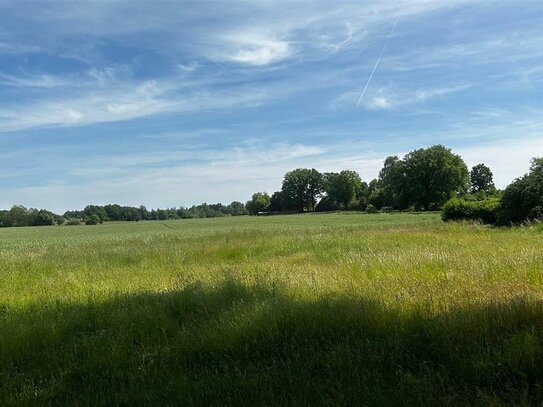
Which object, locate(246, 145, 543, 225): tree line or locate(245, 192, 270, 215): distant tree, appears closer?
locate(246, 145, 543, 225): tree line

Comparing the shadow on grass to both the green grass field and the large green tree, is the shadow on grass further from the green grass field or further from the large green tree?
the large green tree

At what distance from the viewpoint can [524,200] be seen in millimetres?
32594

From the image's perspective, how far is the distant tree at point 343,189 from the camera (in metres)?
148

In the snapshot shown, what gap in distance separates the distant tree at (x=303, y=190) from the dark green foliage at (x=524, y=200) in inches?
5170

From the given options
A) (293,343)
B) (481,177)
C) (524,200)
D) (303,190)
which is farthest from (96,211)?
(293,343)

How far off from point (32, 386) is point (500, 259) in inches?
401

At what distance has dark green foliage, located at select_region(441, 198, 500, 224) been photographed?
4016cm

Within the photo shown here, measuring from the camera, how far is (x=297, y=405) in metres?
3.83

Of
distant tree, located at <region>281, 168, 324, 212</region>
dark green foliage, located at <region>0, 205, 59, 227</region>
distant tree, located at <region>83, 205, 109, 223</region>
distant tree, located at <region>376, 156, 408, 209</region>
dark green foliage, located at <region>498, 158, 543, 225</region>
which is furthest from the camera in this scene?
distant tree, located at <region>83, 205, 109, 223</region>

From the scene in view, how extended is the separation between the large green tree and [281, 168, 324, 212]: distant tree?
2532 inches

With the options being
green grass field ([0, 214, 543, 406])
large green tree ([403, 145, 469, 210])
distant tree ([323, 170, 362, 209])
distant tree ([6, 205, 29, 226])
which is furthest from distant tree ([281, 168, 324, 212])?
green grass field ([0, 214, 543, 406])

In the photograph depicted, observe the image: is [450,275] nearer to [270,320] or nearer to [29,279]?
[270,320]

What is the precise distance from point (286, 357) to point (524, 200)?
33.8m

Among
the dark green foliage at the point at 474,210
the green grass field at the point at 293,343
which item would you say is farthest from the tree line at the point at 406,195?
the green grass field at the point at 293,343
